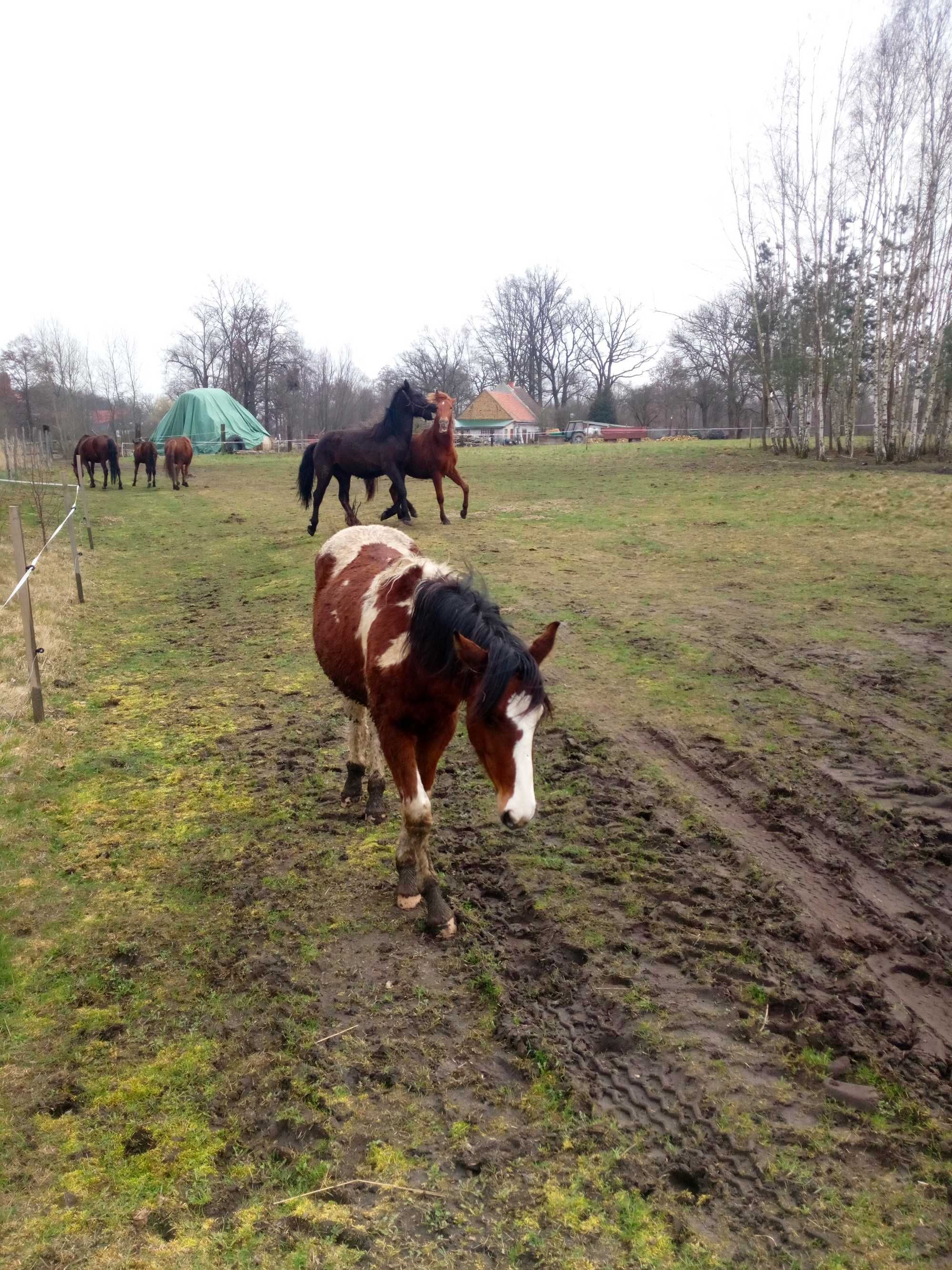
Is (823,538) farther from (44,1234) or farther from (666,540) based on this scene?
(44,1234)

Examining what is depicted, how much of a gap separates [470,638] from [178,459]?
24.9m

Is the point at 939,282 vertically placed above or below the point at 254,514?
above

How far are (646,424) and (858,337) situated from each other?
151 ft

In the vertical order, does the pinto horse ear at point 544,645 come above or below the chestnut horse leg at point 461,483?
below

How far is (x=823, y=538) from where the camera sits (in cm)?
1197

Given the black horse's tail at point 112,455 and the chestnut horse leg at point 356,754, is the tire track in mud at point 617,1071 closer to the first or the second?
the chestnut horse leg at point 356,754

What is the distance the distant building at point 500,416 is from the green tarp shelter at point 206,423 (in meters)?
18.8

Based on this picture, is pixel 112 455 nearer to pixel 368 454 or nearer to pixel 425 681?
pixel 368 454

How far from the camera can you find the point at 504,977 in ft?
10.8

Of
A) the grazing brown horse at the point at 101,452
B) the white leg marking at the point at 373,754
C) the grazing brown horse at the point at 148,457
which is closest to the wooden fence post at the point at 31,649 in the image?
the white leg marking at the point at 373,754

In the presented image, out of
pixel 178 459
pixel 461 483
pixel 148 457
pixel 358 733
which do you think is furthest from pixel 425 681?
pixel 148 457

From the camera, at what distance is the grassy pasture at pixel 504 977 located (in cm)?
228

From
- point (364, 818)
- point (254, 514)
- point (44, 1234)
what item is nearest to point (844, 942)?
point (364, 818)

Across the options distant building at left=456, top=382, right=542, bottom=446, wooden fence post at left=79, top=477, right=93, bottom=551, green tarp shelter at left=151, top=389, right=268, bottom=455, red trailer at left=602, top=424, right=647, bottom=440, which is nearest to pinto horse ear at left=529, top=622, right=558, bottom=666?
wooden fence post at left=79, top=477, right=93, bottom=551
